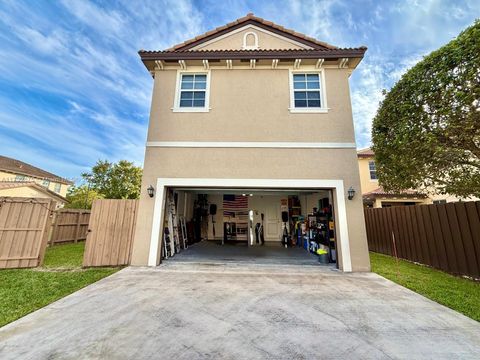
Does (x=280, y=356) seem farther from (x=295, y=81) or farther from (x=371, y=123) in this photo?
(x=371, y=123)

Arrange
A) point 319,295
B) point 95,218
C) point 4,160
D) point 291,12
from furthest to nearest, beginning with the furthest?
1. point 4,160
2. point 291,12
3. point 95,218
4. point 319,295

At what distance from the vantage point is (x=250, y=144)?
6.71 metres

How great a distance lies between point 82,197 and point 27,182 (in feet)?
22.8

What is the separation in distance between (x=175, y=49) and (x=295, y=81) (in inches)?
186

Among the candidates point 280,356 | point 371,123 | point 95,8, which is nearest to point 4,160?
point 95,8

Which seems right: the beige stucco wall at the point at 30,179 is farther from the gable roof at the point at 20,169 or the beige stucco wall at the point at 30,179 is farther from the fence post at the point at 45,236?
the fence post at the point at 45,236

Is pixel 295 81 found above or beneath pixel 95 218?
above

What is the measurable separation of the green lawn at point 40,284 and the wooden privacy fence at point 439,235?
996 cm

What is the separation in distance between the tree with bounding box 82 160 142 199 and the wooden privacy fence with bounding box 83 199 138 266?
17530 millimetres

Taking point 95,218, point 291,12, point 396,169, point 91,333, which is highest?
point 291,12

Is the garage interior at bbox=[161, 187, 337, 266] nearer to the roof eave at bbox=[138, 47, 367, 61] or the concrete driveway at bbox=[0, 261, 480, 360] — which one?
the concrete driveway at bbox=[0, 261, 480, 360]

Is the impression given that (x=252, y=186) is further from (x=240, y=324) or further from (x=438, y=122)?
(x=438, y=122)

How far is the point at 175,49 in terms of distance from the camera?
7430 millimetres

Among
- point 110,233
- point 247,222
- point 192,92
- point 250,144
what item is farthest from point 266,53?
point 247,222
